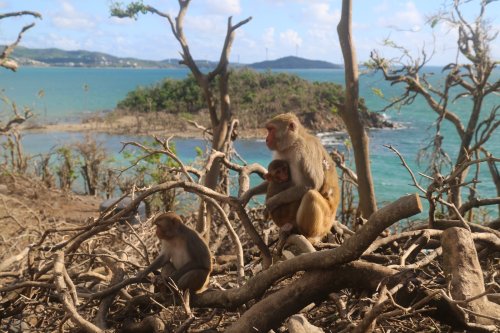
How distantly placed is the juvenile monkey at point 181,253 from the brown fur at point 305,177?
76 centimetres

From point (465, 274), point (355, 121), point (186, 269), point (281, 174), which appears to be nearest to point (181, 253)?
point (186, 269)

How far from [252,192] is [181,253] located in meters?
0.95

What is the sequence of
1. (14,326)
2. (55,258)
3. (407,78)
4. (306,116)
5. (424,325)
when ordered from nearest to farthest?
1. (424,325)
2. (55,258)
3. (14,326)
4. (407,78)
5. (306,116)

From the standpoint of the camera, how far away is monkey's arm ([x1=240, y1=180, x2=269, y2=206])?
11.9ft

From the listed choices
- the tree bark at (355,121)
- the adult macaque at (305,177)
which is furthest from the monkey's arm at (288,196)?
the tree bark at (355,121)

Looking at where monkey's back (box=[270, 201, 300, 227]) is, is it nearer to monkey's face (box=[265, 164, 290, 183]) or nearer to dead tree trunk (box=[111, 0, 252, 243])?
monkey's face (box=[265, 164, 290, 183])

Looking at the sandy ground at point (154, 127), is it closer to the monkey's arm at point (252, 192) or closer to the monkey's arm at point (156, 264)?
the monkey's arm at point (252, 192)

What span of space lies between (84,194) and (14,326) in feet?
46.8

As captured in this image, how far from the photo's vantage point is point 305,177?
467cm

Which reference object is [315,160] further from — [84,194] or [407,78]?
[84,194]

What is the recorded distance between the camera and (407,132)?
1558 inches

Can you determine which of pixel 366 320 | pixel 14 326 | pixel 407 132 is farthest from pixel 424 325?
pixel 407 132

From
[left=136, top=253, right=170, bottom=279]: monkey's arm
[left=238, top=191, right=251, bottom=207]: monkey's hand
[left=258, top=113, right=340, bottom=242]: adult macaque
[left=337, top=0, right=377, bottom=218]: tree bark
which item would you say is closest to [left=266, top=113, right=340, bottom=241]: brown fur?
[left=258, top=113, right=340, bottom=242]: adult macaque

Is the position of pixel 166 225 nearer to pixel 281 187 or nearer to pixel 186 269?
pixel 186 269
